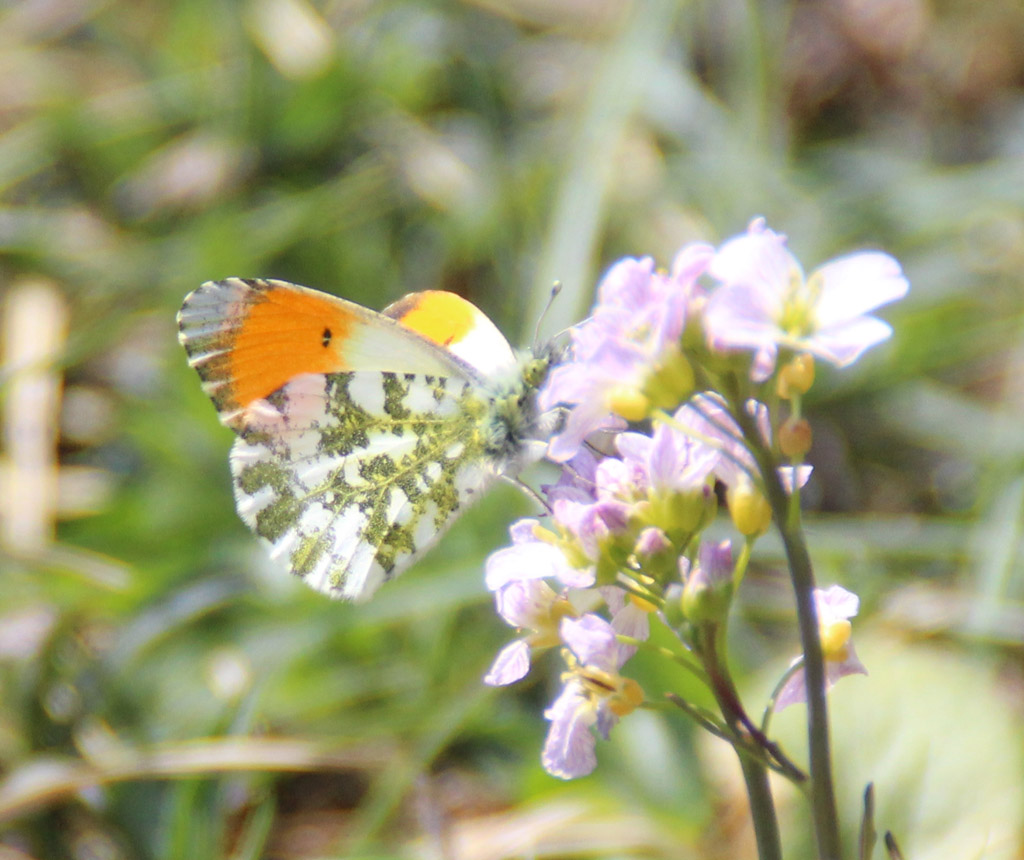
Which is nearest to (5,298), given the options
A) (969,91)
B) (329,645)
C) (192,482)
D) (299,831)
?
(192,482)

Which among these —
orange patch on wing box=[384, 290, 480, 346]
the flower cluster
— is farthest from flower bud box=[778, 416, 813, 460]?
orange patch on wing box=[384, 290, 480, 346]

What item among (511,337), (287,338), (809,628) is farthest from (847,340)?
(511,337)

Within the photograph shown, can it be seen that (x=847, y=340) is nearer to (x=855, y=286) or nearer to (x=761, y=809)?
(x=855, y=286)

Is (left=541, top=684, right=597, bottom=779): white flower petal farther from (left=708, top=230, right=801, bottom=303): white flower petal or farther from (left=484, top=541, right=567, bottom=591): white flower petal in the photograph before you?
(left=708, top=230, right=801, bottom=303): white flower petal

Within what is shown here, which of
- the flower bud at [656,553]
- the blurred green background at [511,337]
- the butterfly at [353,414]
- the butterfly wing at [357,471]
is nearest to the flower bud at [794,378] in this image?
the flower bud at [656,553]

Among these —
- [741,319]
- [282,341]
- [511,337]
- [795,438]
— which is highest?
[511,337]

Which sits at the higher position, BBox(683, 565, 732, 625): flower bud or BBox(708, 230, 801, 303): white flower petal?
BBox(708, 230, 801, 303): white flower petal

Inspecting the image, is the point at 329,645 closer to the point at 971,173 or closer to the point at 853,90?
the point at 971,173

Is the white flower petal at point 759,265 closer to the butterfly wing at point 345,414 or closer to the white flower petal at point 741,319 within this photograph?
the white flower petal at point 741,319
